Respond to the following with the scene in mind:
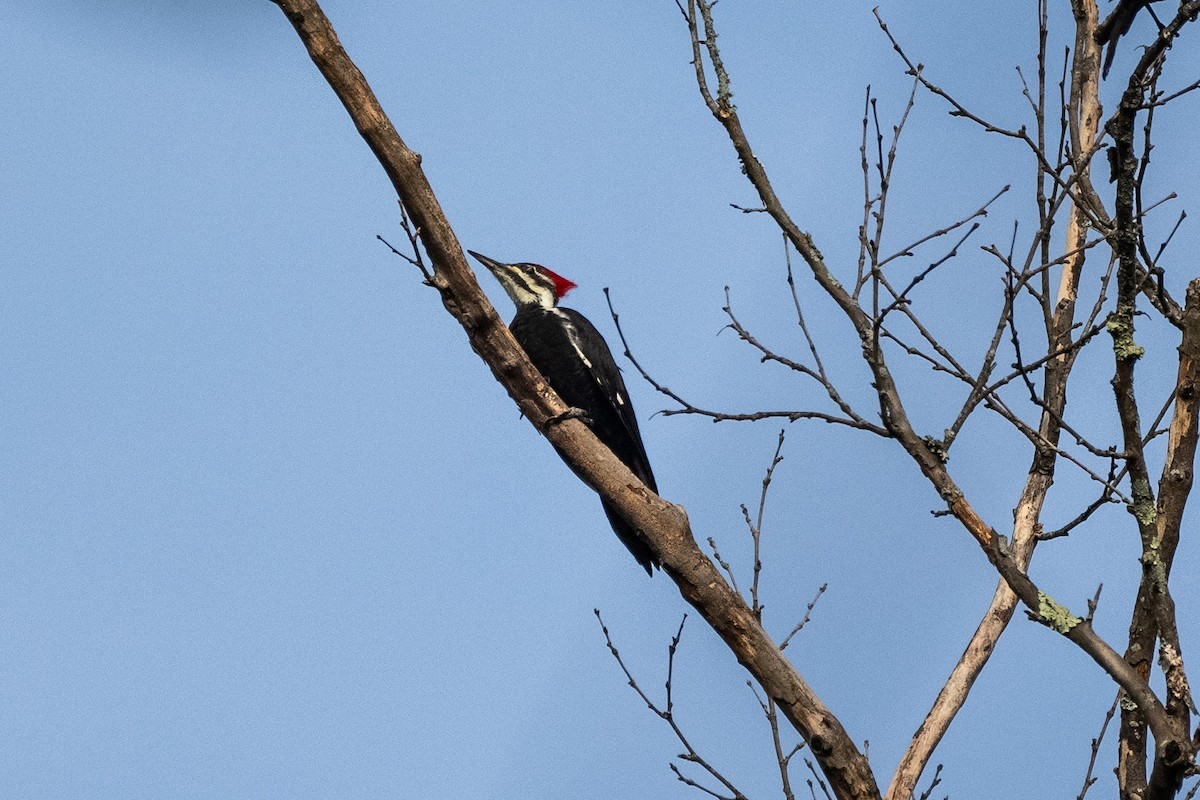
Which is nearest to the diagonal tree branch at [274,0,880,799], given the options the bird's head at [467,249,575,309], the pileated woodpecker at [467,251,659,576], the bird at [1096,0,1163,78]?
the pileated woodpecker at [467,251,659,576]

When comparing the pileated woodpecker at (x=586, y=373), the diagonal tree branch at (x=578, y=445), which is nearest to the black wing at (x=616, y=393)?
the pileated woodpecker at (x=586, y=373)

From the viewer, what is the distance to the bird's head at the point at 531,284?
610 cm

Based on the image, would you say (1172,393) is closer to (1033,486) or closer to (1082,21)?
(1033,486)

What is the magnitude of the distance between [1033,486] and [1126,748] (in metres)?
1.38

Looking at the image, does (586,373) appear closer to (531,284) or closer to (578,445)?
(531,284)

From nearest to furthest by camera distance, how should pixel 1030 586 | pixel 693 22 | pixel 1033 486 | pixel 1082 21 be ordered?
pixel 1030 586 → pixel 693 22 → pixel 1033 486 → pixel 1082 21

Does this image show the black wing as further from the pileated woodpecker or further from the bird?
the bird

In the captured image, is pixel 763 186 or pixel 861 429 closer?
pixel 861 429

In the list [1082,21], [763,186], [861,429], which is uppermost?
[1082,21]

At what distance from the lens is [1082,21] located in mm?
5441

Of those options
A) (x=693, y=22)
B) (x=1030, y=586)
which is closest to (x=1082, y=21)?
(x=693, y=22)

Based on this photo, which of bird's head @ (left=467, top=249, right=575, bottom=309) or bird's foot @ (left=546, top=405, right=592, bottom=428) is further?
bird's head @ (left=467, top=249, right=575, bottom=309)

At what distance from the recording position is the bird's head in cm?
610

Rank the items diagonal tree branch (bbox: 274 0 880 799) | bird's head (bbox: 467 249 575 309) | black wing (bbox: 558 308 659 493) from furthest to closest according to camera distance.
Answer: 1. bird's head (bbox: 467 249 575 309)
2. black wing (bbox: 558 308 659 493)
3. diagonal tree branch (bbox: 274 0 880 799)
